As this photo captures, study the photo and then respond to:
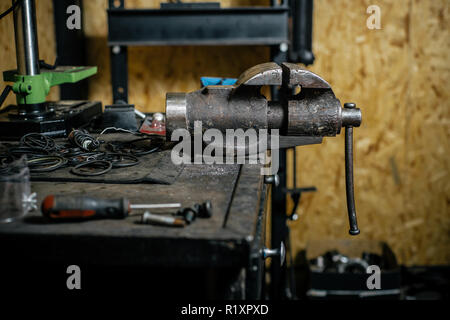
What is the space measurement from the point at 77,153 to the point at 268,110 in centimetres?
54

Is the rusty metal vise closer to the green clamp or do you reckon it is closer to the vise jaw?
the vise jaw

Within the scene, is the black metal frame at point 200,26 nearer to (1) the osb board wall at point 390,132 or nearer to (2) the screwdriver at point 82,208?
(1) the osb board wall at point 390,132

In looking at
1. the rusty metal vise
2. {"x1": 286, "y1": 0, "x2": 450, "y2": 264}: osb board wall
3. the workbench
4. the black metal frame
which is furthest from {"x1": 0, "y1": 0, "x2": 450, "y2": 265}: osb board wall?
the workbench

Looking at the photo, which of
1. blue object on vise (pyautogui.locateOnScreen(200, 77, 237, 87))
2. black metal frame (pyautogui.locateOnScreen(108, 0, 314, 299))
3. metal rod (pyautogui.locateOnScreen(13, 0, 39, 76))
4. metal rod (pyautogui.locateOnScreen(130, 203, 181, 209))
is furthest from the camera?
black metal frame (pyautogui.locateOnScreen(108, 0, 314, 299))

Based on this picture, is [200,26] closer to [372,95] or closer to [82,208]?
[372,95]

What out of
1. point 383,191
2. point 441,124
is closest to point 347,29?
point 441,124

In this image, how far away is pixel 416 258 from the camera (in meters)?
2.74

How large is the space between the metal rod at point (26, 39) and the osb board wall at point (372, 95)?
2.53 feet

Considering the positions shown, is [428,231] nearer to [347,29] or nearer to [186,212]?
[347,29]

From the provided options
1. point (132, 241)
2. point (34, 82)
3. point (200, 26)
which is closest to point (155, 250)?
point (132, 241)

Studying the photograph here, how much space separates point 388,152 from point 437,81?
1.42 feet

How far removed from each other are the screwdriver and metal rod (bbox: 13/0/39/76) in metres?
0.84

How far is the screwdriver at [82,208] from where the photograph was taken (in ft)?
3.02

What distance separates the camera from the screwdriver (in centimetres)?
92
